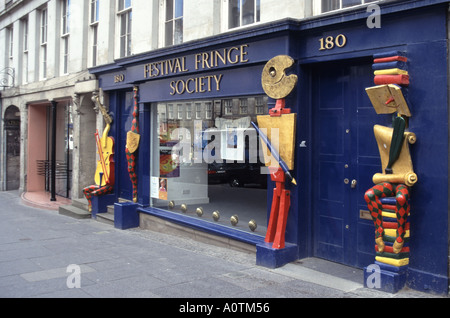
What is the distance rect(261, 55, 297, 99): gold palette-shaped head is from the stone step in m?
6.83

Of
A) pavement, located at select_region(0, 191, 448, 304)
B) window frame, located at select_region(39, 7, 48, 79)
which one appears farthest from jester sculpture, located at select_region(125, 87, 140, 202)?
window frame, located at select_region(39, 7, 48, 79)

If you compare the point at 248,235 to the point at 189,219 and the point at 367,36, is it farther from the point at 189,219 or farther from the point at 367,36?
the point at 367,36

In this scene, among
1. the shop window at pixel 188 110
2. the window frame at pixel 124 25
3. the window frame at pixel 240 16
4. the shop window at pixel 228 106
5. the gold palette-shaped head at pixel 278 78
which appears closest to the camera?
the gold palette-shaped head at pixel 278 78

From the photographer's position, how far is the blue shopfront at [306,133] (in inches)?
221

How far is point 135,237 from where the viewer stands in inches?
376

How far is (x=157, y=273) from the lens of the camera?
6.73 meters

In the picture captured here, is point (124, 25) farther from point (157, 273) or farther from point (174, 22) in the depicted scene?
point (157, 273)

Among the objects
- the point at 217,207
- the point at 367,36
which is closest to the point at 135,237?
the point at 217,207

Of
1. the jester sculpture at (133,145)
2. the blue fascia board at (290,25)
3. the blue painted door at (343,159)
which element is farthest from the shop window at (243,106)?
the jester sculpture at (133,145)

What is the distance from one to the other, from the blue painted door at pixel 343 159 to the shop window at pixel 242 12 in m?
1.73

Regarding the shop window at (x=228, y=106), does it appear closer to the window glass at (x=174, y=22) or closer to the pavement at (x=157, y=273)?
the window glass at (x=174, y=22)

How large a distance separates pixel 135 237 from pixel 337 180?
4.58 m

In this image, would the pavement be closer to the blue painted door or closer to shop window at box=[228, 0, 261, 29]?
the blue painted door

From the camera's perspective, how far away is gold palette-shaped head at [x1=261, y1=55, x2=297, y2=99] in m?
6.89
